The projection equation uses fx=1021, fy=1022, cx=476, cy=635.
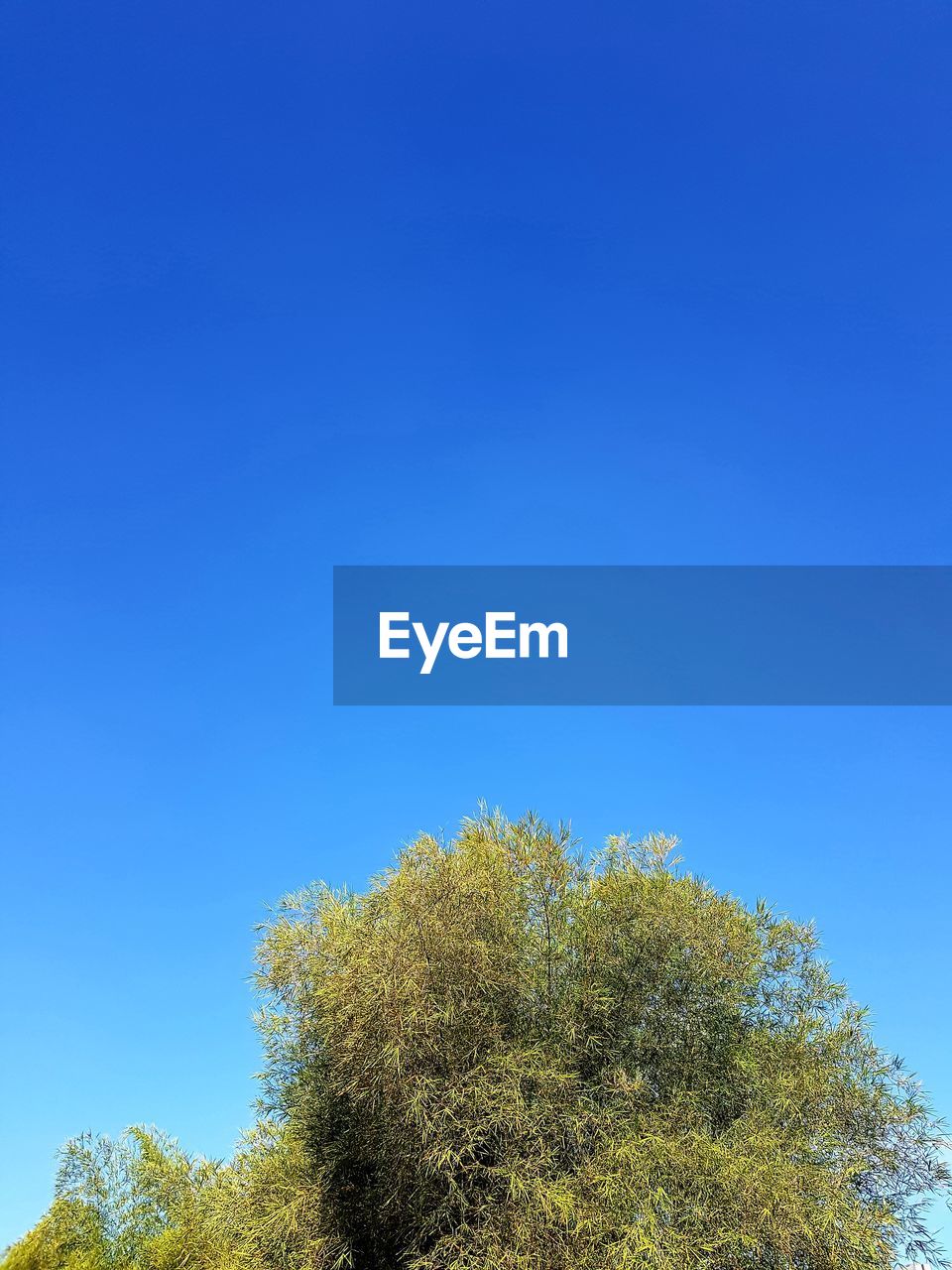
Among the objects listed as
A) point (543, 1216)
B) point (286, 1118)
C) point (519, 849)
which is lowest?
point (543, 1216)

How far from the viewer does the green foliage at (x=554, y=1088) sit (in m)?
8.12

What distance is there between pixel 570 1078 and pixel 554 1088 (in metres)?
0.16

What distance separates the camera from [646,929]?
9.51 metres

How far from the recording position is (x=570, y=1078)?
338 inches

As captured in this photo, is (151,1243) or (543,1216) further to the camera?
(151,1243)

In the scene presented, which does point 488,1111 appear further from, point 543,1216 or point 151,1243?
point 151,1243

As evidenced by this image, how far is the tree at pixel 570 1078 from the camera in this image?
8.10 meters

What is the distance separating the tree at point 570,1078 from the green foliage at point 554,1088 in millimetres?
22

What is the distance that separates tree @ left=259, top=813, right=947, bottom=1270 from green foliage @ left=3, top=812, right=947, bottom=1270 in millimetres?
22

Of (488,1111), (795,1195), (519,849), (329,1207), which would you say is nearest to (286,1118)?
(329,1207)

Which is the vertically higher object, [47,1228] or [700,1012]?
[700,1012]

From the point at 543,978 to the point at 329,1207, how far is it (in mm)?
2919

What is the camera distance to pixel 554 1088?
8.59 metres

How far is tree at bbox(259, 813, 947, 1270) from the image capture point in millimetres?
8102
